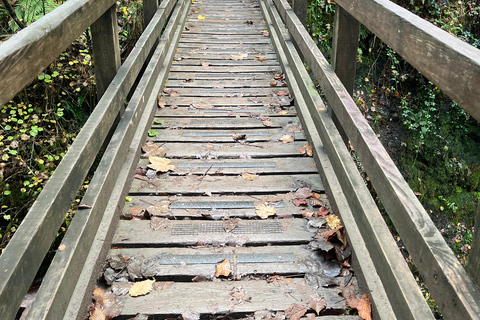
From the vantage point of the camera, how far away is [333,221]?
8.64ft

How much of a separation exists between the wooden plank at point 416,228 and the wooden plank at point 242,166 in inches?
26.0

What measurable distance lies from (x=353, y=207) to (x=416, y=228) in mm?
861

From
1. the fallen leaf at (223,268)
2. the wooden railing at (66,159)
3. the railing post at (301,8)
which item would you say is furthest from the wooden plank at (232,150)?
the railing post at (301,8)

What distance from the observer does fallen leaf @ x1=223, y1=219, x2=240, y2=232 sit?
8.71ft

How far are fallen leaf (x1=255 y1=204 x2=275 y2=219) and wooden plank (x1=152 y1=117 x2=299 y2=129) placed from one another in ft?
4.57

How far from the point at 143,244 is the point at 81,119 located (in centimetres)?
383

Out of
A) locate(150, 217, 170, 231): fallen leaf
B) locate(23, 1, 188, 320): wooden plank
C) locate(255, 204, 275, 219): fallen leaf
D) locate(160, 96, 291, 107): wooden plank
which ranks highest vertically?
locate(23, 1, 188, 320): wooden plank

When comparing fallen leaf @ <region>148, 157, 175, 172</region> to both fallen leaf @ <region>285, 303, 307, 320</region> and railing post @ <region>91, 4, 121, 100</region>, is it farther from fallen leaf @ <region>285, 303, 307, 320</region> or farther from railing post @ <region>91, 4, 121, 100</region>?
fallen leaf @ <region>285, 303, 307, 320</region>

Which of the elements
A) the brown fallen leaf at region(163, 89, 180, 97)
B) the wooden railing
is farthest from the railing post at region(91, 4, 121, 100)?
the brown fallen leaf at region(163, 89, 180, 97)

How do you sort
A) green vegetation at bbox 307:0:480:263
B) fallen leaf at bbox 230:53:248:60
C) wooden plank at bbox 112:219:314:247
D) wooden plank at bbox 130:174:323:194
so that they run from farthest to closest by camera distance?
green vegetation at bbox 307:0:480:263 → fallen leaf at bbox 230:53:248:60 → wooden plank at bbox 130:174:323:194 → wooden plank at bbox 112:219:314:247

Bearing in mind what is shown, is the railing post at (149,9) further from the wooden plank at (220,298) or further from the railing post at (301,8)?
the wooden plank at (220,298)

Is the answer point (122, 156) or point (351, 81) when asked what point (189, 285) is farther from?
point (351, 81)

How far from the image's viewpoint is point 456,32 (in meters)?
8.05

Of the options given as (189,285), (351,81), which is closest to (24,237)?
(189,285)
